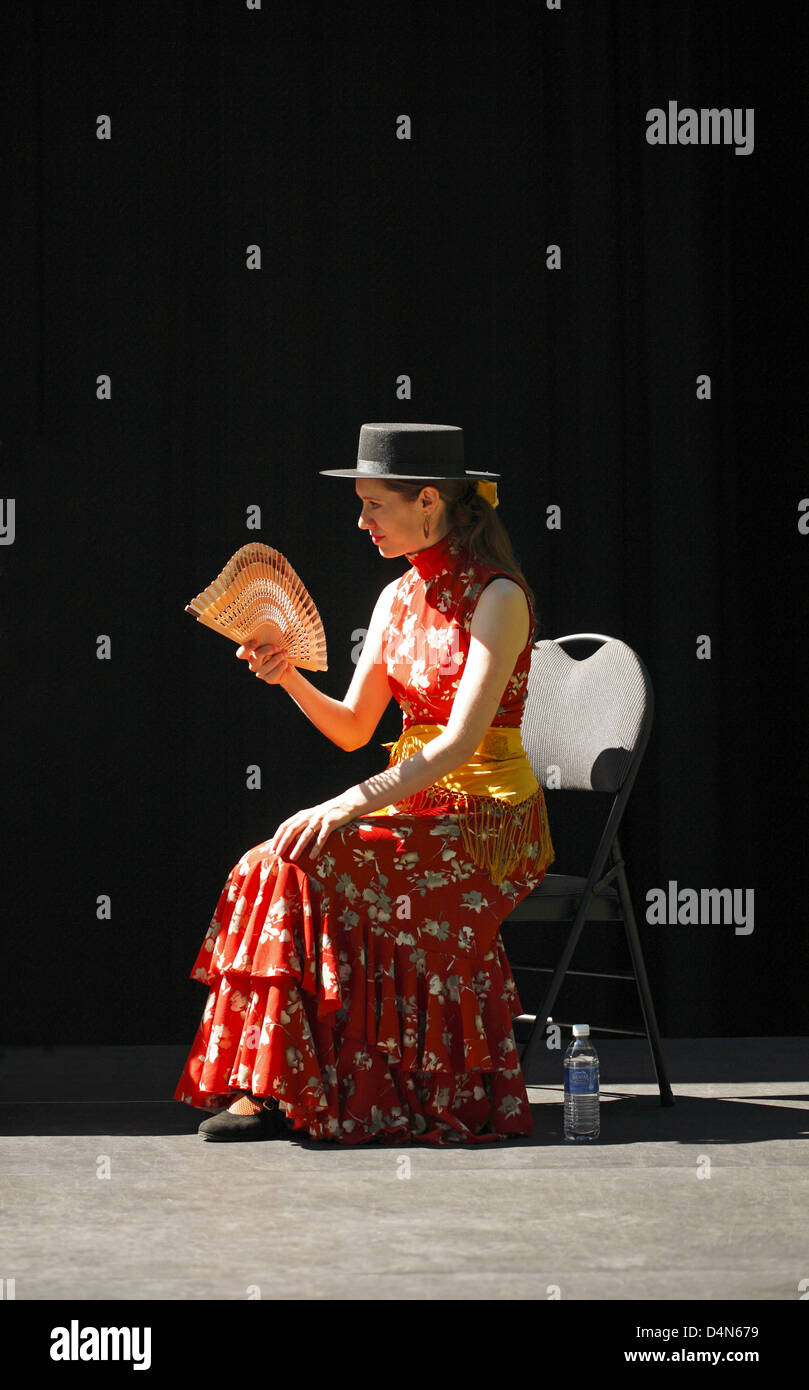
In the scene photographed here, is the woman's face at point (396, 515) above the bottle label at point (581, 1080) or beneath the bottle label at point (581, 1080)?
above

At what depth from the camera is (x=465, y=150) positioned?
13.3 ft

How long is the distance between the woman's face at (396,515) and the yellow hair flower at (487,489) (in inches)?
4.1

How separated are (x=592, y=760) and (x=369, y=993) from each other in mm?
712

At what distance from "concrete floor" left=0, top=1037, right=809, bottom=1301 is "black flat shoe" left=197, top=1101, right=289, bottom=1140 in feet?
0.14

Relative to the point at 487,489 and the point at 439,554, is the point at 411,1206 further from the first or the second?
the point at 487,489

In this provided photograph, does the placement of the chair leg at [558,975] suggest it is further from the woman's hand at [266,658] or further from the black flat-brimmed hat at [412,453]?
the black flat-brimmed hat at [412,453]

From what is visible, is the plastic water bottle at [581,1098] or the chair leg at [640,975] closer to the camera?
the plastic water bottle at [581,1098]

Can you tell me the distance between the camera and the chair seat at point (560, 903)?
125 inches

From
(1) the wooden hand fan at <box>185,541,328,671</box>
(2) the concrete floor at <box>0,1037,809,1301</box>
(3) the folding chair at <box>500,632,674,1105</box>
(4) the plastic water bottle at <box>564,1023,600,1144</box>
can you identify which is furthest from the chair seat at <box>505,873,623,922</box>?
(1) the wooden hand fan at <box>185,541,328,671</box>

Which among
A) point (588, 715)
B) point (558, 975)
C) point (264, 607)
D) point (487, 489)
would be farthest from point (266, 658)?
point (558, 975)

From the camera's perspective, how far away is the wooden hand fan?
3121 millimetres

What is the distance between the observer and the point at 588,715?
134 inches

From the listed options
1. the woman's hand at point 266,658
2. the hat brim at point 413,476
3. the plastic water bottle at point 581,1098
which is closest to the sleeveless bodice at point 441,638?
the hat brim at point 413,476
